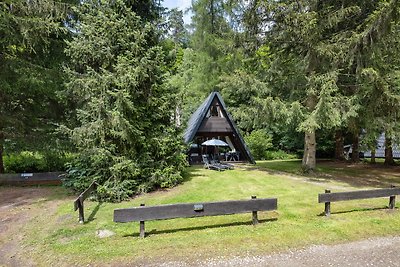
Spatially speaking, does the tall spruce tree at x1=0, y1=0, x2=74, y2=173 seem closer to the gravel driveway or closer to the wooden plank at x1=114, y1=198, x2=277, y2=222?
the wooden plank at x1=114, y1=198, x2=277, y2=222

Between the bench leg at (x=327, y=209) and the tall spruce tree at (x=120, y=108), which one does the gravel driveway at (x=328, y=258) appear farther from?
the tall spruce tree at (x=120, y=108)

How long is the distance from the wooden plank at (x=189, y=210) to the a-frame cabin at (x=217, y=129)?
31.1 ft

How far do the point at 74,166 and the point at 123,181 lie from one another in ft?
8.26

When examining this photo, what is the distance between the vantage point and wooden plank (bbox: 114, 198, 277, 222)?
5602 millimetres

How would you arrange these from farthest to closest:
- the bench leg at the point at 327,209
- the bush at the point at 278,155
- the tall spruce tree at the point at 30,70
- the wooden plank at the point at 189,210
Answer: the bush at the point at 278,155 → the tall spruce tree at the point at 30,70 → the bench leg at the point at 327,209 → the wooden plank at the point at 189,210

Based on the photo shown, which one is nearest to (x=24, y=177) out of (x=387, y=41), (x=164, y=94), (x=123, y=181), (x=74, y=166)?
(x=74, y=166)

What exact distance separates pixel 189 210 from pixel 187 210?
0.05 m

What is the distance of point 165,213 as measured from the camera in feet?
18.9

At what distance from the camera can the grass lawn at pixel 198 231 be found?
5.01 metres

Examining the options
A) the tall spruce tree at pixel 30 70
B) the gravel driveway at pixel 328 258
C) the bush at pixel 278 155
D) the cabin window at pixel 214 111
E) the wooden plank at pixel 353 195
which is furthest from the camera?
the bush at pixel 278 155

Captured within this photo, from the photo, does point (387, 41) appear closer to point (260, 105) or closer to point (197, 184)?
point (260, 105)

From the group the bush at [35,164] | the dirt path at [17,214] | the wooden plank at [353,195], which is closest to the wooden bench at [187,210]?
the wooden plank at [353,195]

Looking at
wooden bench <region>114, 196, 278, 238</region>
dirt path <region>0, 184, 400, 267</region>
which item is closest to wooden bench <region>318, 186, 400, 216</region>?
dirt path <region>0, 184, 400, 267</region>

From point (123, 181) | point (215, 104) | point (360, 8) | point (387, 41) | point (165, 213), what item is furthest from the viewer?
point (215, 104)
